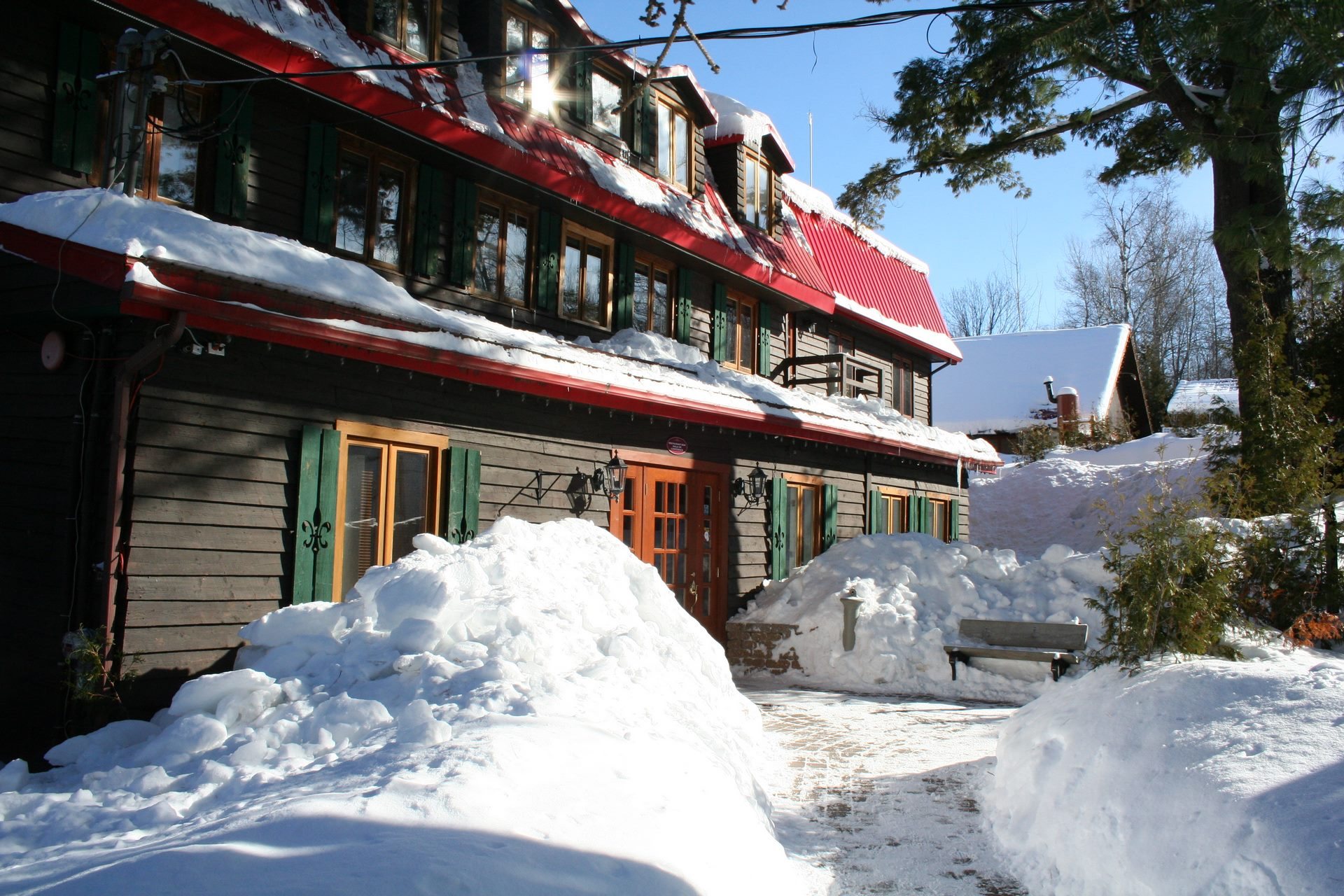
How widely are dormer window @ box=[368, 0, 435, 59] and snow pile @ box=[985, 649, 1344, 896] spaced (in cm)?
793

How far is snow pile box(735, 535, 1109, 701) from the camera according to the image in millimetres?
10727

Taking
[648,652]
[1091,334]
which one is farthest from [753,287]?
[1091,334]

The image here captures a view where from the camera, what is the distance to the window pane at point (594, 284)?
11.2 m

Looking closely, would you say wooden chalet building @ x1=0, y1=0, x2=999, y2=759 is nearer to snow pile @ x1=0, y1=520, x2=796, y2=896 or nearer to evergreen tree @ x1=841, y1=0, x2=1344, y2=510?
snow pile @ x1=0, y1=520, x2=796, y2=896

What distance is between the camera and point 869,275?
17.8m

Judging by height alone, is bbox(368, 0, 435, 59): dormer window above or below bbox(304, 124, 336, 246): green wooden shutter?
above

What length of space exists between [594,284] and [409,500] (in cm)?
427

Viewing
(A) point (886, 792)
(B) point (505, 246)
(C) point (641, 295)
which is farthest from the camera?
(C) point (641, 295)

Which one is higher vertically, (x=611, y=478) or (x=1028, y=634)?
(x=611, y=478)

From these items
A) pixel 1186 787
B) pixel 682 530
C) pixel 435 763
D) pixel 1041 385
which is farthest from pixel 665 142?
pixel 1041 385

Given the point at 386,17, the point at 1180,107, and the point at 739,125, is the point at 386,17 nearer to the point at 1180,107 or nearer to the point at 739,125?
the point at 739,125

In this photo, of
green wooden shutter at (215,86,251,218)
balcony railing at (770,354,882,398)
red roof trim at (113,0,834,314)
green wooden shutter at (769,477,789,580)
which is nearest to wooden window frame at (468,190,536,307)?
red roof trim at (113,0,834,314)

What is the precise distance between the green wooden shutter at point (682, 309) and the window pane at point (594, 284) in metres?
1.42

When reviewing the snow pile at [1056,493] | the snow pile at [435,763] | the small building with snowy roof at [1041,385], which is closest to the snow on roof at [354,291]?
the snow pile at [435,763]
